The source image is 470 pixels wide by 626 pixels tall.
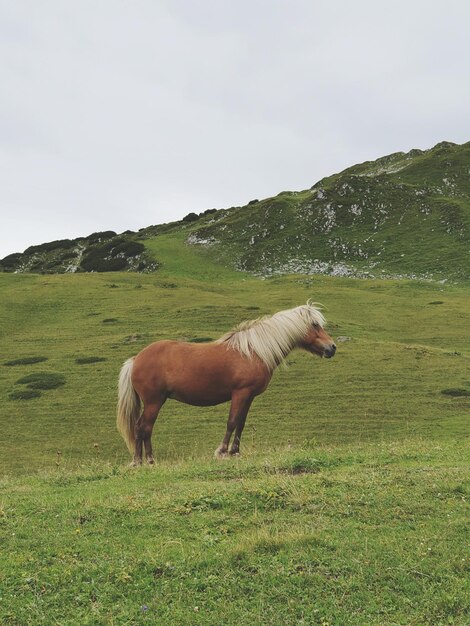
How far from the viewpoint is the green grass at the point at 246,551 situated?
5.99 metres

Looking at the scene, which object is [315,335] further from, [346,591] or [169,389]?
[346,591]

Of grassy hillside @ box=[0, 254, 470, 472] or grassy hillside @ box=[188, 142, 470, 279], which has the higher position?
grassy hillside @ box=[188, 142, 470, 279]

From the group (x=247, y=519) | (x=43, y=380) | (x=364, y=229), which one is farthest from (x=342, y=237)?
(x=247, y=519)

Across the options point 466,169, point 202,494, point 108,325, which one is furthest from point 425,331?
point 466,169

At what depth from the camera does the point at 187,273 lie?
90.4m

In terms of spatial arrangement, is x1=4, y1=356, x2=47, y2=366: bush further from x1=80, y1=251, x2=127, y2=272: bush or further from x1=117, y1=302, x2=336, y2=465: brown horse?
x1=80, y1=251, x2=127, y2=272: bush

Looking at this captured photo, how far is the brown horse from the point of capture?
14.0m

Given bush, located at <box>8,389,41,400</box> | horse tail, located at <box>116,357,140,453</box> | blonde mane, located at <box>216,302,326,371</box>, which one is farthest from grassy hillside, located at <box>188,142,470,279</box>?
horse tail, located at <box>116,357,140,453</box>

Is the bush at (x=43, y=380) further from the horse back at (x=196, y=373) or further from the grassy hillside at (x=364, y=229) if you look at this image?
the grassy hillside at (x=364, y=229)

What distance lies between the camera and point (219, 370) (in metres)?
14.2

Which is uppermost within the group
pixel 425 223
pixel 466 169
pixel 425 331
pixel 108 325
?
pixel 466 169

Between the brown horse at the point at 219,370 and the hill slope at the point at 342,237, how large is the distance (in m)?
67.7

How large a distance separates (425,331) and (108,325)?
2641 cm

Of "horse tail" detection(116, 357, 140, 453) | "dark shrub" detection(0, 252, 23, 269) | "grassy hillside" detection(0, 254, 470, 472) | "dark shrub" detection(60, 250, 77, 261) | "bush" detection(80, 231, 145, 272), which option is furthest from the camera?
"dark shrub" detection(0, 252, 23, 269)
